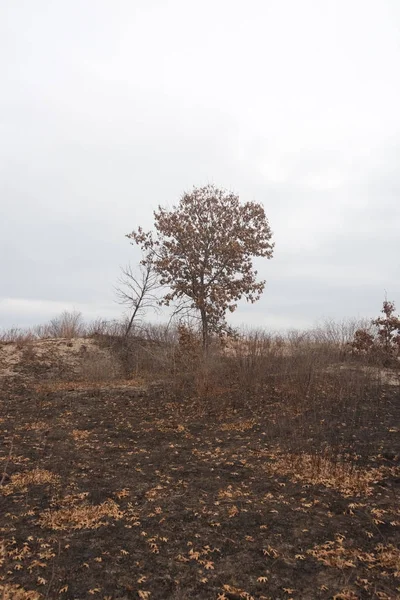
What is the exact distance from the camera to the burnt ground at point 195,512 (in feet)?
12.9

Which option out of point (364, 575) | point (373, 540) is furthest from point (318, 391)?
point (364, 575)

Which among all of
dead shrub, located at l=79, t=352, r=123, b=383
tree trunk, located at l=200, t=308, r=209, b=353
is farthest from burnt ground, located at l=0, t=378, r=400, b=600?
tree trunk, located at l=200, t=308, r=209, b=353

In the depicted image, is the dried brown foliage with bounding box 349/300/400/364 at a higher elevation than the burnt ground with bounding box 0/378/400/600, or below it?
higher

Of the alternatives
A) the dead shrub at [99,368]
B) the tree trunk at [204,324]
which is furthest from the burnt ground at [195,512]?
the tree trunk at [204,324]

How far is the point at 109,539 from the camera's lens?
15.5 ft

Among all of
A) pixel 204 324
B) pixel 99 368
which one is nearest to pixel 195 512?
pixel 99 368

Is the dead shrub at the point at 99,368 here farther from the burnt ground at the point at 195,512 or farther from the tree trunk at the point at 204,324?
the burnt ground at the point at 195,512

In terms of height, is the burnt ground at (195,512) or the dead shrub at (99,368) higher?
the dead shrub at (99,368)

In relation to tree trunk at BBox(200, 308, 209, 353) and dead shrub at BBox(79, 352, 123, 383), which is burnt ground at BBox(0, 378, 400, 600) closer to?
dead shrub at BBox(79, 352, 123, 383)

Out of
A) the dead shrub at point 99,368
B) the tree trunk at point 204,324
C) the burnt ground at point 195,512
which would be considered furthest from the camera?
the tree trunk at point 204,324

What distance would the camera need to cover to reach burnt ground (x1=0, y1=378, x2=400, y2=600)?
3.93m

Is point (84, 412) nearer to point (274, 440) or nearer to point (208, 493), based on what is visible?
point (274, 440)

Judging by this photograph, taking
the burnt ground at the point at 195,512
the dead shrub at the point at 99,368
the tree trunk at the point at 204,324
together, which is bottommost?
the burnt ground at the point at 195,512

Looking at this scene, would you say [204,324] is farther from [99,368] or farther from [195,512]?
[195,512]
